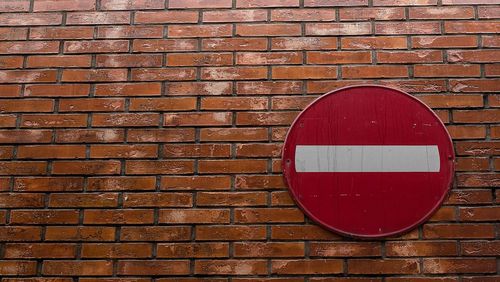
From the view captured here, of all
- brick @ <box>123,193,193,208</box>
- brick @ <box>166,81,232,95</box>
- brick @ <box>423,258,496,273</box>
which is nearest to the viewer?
brick @ <box>423,258,496,273</box>

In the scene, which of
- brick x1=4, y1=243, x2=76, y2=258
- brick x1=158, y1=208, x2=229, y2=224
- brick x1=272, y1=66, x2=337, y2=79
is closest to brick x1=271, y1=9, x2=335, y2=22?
brick x1=272, y1=66, x2=337, y2=79

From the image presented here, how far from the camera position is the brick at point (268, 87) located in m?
2.29

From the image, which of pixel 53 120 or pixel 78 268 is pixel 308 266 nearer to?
pixel 78 268

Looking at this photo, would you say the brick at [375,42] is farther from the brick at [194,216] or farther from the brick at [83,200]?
the brick at [83,200]

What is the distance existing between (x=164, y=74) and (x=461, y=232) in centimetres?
148

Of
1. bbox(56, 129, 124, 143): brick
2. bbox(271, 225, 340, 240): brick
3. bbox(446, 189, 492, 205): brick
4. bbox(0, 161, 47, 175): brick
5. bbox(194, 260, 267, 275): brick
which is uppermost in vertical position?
bbox(56, 129, 124, 143): brick

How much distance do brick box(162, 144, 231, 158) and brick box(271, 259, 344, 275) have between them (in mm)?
529

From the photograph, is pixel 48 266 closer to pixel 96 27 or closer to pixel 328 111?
pixel 96 27

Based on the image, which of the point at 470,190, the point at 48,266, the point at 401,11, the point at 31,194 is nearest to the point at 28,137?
the point at 31,194

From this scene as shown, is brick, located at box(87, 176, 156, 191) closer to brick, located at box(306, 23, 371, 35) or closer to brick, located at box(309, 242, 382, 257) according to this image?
brick, located at box(309, 242, 382, 257)

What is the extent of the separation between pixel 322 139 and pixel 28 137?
133 centimetres

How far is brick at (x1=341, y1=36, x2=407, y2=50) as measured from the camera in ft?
7.61

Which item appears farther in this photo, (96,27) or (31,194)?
(96,27)

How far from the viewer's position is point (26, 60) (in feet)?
7.82
